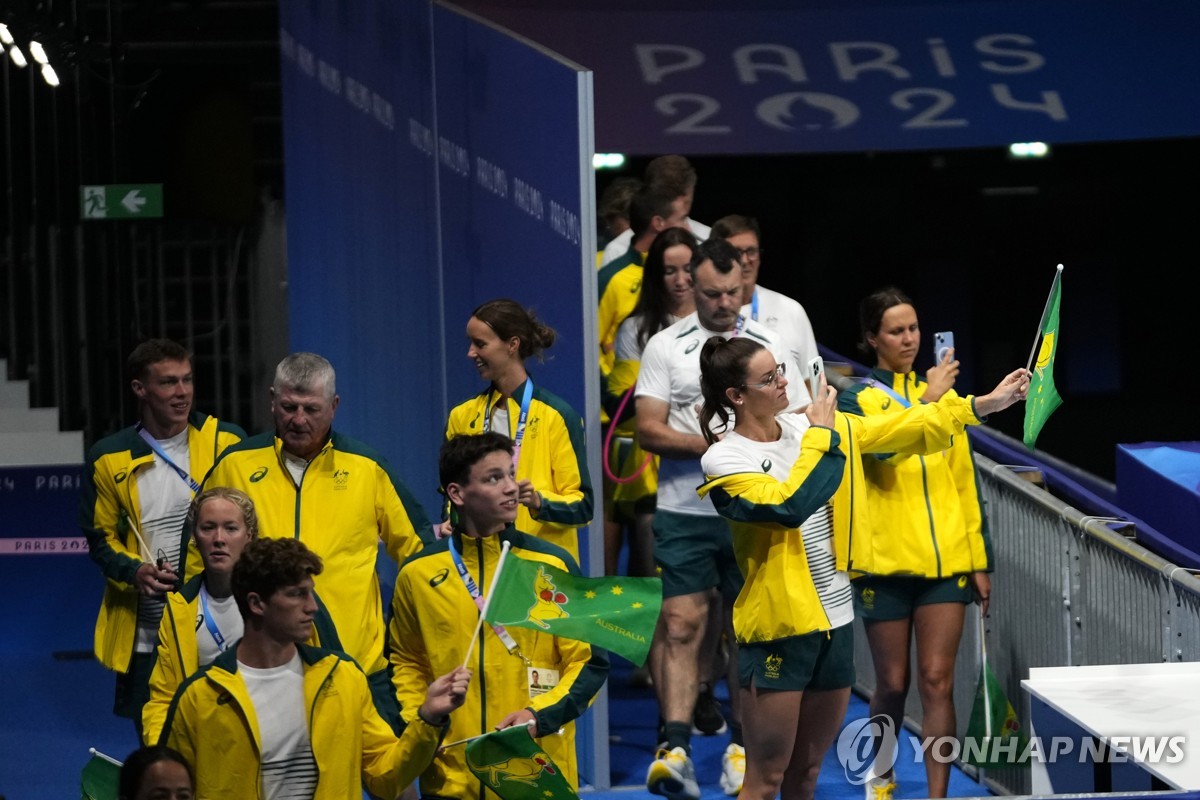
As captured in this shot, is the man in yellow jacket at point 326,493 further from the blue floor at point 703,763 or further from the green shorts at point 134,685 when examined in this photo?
the blue floor at point 703,763

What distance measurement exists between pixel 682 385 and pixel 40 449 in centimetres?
532

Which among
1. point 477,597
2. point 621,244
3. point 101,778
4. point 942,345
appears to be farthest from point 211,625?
point 621,244

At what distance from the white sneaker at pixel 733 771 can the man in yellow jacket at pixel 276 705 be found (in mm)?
2782

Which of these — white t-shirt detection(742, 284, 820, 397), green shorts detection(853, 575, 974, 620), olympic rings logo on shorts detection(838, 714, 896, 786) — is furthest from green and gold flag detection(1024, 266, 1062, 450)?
white t-shirt detection(742, 284, 820, 397)

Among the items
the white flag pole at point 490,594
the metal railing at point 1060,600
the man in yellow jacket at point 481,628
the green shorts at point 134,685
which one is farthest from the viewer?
the green shorts at point 134,685

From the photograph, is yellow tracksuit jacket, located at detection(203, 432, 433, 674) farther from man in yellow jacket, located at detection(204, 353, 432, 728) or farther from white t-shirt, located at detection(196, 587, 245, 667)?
white t-shirt, located at detection(196, 587, 245, 667)

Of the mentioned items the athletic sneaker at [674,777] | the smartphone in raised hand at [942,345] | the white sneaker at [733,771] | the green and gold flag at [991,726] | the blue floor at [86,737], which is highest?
the smartphone in raised hand at [942,345]

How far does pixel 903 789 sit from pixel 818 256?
28.5 feet

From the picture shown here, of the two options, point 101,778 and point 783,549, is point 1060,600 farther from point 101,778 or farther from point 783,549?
point 101,778

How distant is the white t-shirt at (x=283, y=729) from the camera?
4359mm

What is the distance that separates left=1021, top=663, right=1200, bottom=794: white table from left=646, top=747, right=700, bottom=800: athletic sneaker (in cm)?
140

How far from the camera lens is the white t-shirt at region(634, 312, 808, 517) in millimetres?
6793

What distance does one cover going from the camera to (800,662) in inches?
216

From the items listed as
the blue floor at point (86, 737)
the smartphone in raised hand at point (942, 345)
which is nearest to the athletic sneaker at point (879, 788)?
the blue floor at point (86, 737)
